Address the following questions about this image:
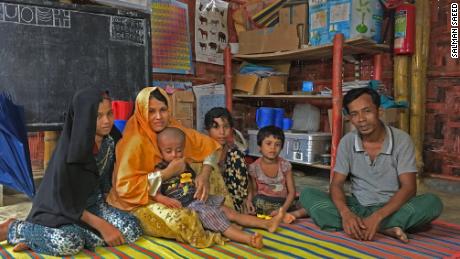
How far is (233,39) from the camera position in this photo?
483cm

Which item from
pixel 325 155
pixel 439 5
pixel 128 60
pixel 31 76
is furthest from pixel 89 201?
pixel 439 5

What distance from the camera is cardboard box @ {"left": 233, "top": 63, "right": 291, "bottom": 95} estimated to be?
14.0ft

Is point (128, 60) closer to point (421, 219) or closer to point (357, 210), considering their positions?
point (357, 210)

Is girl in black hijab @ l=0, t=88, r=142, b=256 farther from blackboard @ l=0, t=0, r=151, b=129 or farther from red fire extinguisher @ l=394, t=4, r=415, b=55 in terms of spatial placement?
red fire extinguisher @ l=394, t=4, r=415, b=55

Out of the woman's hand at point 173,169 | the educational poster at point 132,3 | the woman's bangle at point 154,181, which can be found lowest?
the woman's bangle at point 154,181

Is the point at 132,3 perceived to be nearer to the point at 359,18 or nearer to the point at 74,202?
the point at 359,18

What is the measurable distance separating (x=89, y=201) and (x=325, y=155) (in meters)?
2.41

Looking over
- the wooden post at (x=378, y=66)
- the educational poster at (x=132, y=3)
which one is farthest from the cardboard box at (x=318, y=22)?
the educational poster at (x=132, y=3)

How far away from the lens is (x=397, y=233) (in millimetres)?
1968

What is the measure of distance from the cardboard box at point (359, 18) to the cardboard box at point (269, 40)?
0.52 m

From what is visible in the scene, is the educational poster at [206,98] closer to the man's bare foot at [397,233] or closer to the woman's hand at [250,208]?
the woman's hand at [250,208]

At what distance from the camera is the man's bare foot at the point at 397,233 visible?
1.94m

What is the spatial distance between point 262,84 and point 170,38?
1.02 meters

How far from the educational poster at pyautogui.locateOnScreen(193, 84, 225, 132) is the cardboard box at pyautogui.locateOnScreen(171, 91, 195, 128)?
0.30 ft
